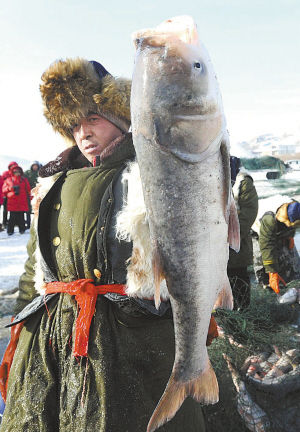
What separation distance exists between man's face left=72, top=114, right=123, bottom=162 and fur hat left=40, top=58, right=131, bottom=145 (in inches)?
1.1

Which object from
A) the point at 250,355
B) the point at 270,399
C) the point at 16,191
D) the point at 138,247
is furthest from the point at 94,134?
the point at 16,191

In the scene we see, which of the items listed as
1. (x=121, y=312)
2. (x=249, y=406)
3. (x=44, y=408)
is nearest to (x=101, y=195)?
(x=121, y=312)

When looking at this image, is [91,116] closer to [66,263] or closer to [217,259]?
[66,263]

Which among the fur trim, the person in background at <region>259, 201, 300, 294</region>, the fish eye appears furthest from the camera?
the person in background at <region>259, 201, 300, 294</region>

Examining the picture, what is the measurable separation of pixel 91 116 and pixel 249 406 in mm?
2080

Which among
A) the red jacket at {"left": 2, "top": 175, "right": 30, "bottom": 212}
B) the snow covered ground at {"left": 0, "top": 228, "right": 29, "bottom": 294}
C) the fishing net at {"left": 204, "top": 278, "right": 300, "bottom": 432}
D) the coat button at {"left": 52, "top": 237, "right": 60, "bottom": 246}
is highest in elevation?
the red jacket at {"left": 2, "top": 175, "right": 30, "bottom": 212}

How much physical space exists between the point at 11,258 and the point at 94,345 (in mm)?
7720

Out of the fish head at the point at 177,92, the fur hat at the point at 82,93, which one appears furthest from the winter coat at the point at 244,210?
the fish head at the point at 177,92

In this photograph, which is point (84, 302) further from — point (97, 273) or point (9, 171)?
point (9, 171)

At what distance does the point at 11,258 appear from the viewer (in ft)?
29.2

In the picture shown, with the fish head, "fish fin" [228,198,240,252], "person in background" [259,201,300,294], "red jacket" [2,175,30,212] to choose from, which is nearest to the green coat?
"person in background" [259,201,300,294]

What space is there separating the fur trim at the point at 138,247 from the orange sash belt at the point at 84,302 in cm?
8

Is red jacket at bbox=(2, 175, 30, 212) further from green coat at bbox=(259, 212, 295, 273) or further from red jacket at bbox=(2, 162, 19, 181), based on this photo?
green coat at bbox=(259, 212, 295, 273)

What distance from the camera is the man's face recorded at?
79.4 inches
